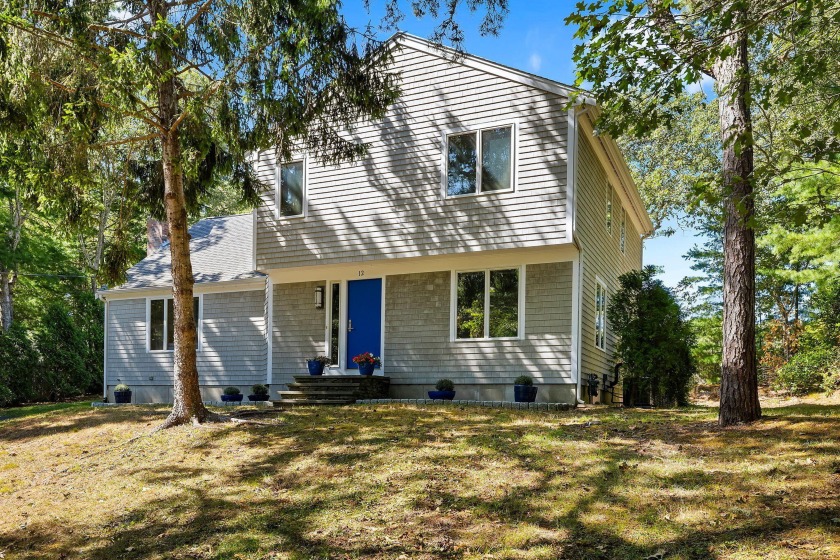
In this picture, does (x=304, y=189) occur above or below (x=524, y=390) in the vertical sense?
above

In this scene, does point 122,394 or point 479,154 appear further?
point 122,394

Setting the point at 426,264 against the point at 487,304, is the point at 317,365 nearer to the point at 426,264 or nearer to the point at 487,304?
the point at 426,264

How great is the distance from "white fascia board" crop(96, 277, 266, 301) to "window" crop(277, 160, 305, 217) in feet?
6.81

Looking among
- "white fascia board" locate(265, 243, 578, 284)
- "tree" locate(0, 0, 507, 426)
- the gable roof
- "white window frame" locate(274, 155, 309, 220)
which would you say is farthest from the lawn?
the gable roof

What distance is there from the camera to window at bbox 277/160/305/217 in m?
15.0

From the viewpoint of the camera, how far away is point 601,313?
15.1 m

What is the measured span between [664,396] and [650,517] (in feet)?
28.3

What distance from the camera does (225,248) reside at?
19.1 m

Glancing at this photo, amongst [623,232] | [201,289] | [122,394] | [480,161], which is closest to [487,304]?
[480,161]

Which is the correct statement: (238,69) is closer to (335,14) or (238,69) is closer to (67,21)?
(335,14)

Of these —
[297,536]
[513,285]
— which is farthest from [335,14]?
[297,536]

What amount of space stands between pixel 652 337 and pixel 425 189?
5136mm

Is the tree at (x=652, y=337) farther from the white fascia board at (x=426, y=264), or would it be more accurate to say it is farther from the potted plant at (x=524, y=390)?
the potted plant at (x=524, y=390)

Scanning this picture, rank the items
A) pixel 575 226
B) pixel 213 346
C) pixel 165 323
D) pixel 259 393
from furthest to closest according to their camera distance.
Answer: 1. pixel 165 323
2. pixel 213 346
3. pixel 259 393
4. pixel 575 226
